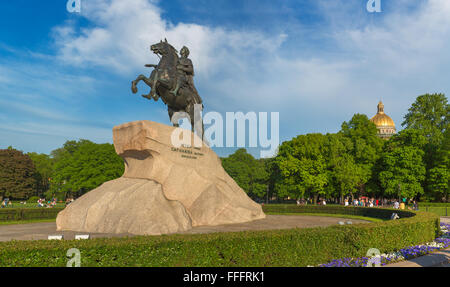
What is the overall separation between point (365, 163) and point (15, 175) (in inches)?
2824

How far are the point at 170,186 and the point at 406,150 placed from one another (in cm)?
4491

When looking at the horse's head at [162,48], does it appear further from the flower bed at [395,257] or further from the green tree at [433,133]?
the green tree at [433,133]

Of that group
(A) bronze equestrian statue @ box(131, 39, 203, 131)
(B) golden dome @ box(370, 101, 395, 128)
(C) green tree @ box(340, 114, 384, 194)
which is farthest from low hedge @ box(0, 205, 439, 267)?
(B) golden dome @ box(370, 101, 395, 128)

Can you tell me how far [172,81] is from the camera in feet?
64.7

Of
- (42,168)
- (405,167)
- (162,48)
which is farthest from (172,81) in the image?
(42,168)

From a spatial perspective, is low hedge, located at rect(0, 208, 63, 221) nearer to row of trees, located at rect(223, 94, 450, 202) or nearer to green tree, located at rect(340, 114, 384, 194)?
row of trees, located at rect(223, 94, 450, 202)

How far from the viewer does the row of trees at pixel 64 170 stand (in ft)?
180

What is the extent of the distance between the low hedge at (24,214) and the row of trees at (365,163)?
33.2 meters

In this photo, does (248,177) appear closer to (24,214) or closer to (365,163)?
(365,163)

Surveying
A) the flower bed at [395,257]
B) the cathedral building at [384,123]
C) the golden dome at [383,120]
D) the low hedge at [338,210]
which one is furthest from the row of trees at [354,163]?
the golden dome at [383,120]

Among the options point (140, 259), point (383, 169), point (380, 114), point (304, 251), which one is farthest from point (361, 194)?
point (380, 114)
